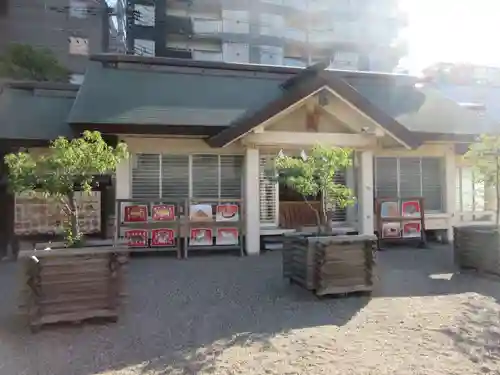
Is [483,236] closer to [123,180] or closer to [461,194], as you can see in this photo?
[461,194]

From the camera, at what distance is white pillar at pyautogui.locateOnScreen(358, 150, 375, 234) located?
11039 millimetres

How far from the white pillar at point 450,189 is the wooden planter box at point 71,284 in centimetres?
948

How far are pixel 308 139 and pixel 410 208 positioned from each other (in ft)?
10.1

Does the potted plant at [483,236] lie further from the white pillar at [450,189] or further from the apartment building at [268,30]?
the apartment building at [268,30]

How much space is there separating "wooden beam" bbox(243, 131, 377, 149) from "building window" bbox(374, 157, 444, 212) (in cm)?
129

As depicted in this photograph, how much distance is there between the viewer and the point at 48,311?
16.6ft

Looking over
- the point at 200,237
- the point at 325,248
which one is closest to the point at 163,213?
the point at 200,237

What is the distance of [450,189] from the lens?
12.2 meters

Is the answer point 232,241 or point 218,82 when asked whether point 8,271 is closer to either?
point 232,241

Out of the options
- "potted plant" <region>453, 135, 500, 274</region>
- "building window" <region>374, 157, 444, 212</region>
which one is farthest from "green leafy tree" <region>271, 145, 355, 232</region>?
"building window" <region>374, 157, 444, 212</region>

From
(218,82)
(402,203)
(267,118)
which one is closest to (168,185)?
(267,118)

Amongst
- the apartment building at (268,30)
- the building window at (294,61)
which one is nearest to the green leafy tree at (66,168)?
the apartment building at (268,30)

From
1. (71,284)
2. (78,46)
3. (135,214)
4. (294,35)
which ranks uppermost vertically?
(294,35)

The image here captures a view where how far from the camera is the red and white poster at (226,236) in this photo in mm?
10250
